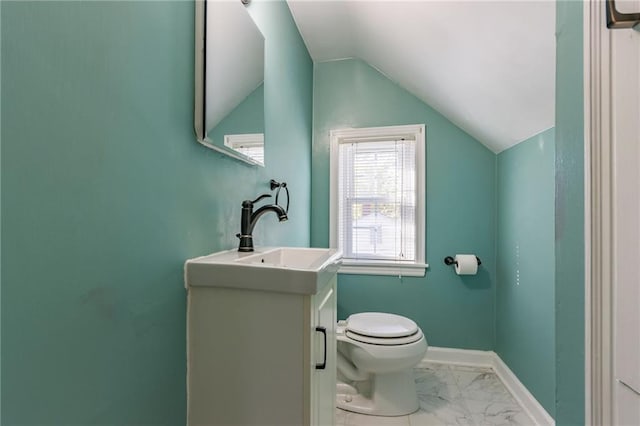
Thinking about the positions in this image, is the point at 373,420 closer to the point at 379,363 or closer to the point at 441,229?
the point at 379,363

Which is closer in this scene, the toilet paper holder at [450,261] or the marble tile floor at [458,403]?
the marble tile floor at [458,403]

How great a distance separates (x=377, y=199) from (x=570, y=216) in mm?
1783

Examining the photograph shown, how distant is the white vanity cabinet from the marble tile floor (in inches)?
38.0

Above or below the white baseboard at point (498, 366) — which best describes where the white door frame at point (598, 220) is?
above

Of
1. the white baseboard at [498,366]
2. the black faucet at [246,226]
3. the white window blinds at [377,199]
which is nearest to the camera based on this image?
the black faucet at [246,226]

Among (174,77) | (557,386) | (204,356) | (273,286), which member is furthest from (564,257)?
(174,77)

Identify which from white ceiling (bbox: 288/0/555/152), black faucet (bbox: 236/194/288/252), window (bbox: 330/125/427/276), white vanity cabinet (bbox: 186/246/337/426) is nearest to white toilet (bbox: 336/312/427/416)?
window (bbox: 330/125/427/276)

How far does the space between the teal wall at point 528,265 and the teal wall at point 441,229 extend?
10 cm

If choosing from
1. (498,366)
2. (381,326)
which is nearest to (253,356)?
(381,326)

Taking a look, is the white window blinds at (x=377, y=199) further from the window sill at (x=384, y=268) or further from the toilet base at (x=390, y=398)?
the toilet base at (x=390, y=398)

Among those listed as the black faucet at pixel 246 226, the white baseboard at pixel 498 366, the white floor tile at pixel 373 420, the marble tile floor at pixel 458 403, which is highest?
the black faucet at pixel 246 226

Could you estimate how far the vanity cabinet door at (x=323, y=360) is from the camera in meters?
0.91

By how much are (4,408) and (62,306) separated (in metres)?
0.16

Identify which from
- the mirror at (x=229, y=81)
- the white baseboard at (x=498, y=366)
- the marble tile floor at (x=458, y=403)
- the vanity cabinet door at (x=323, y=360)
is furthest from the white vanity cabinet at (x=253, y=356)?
the white baseboard at (x=498, y=366)
